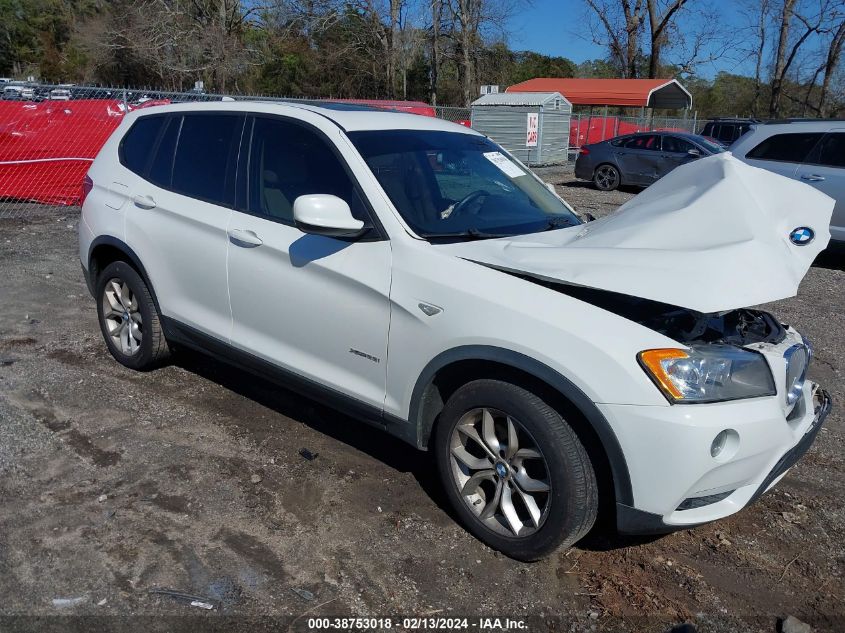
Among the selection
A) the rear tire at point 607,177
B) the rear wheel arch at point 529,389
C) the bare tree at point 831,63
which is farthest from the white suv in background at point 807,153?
the bare tree at point 831,63

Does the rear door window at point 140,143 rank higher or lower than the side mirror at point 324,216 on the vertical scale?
higher

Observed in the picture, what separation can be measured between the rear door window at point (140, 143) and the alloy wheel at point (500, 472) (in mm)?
2893

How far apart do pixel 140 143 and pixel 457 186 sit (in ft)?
7.52

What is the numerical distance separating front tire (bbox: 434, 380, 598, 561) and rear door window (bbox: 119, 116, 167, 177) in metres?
2.84

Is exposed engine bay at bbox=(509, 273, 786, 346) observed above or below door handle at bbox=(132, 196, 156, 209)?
below

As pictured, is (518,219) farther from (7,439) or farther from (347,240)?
(7,439)

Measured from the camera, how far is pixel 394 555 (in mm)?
3213

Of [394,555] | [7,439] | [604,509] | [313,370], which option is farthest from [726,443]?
[7,439]

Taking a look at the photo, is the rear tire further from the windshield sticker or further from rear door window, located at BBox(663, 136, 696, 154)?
the windshield sticker

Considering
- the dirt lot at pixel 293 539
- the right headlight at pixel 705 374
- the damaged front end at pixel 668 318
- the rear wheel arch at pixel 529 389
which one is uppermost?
the damaged front end at pixel 668 318

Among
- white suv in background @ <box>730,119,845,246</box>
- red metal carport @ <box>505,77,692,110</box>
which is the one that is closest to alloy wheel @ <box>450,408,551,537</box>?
white suv in background @ <box>730,119,845,246</box>

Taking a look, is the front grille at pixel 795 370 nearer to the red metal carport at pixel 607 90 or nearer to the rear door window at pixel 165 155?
the rear door window at pixel 165 155

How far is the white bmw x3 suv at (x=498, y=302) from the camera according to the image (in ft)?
9.02

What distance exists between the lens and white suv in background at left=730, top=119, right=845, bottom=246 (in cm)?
925
